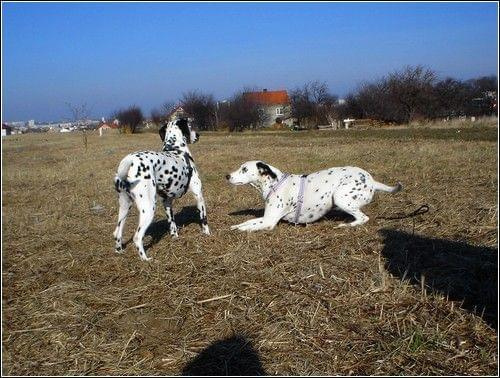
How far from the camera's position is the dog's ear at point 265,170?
866 centimetres

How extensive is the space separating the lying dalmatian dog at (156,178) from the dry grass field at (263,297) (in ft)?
1.68

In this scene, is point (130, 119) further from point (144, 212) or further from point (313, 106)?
point (144, 212)

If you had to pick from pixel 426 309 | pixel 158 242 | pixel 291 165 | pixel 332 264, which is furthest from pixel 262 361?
pixel 291 165

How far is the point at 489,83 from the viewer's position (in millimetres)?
71688

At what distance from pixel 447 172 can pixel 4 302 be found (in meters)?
11.6

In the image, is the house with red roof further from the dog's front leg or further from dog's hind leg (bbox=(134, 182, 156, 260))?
dog's hind leg (bbox=(134, 182, 156, 260))

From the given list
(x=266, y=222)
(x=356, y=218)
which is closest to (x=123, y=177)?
(x=266, y=222)

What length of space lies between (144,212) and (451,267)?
409 cm

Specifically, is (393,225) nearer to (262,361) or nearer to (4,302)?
(262,361)

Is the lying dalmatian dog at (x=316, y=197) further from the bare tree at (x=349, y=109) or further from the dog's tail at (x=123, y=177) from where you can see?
the bare tree at (x=349, y=109)

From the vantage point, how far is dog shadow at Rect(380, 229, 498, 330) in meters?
4.62

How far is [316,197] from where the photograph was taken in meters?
8.24

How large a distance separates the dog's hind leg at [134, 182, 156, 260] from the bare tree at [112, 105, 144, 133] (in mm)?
76235

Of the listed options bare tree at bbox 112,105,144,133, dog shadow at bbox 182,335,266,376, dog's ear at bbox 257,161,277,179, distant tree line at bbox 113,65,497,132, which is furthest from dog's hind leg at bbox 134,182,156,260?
bare tree at bbox 112,105,144,133
